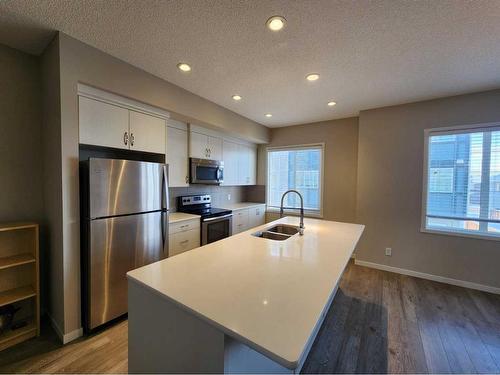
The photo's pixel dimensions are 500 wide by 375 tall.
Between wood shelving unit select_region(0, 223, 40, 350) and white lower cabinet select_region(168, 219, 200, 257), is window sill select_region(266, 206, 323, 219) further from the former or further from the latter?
wood shelving unit select_region(0, 223, 40, 350)

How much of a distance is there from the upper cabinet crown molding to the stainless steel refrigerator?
0.62 m

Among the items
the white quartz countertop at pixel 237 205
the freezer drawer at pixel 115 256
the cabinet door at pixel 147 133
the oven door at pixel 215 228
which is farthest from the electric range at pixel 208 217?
the cabinet door at pixel 147 133

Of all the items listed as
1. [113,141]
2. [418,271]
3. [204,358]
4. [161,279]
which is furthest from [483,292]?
[113,141]

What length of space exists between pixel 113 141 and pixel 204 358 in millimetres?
2098

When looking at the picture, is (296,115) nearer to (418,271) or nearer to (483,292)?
(418,271)

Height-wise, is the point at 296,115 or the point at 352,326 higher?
the point at 296,115

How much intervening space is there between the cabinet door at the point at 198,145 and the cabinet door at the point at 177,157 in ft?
0.31

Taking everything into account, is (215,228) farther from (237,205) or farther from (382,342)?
(382,342)

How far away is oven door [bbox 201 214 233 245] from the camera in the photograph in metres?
3.15

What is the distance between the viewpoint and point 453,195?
118 inches

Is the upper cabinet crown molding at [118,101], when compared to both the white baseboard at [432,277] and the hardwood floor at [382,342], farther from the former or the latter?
the white baseboard at [432,277]

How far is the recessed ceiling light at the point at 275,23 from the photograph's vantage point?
1546 millimetres

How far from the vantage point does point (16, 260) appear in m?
1.86

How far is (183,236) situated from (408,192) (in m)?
3.43
